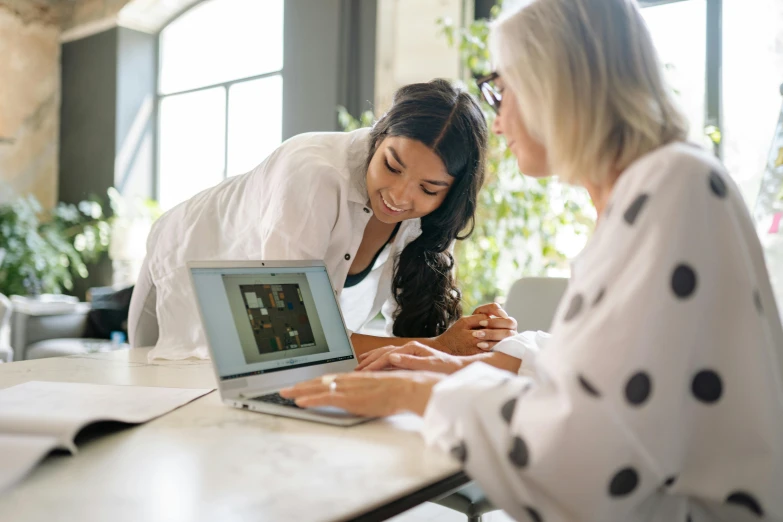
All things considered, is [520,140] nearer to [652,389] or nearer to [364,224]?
[652,389]

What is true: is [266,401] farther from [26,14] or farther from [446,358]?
[26,14]

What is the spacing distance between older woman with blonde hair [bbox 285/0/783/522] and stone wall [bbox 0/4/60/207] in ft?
23.5

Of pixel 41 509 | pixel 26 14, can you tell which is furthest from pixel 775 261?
pixel 26 14

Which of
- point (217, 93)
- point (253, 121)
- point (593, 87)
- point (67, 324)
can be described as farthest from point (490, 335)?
point (217, 93)

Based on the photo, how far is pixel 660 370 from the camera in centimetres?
66

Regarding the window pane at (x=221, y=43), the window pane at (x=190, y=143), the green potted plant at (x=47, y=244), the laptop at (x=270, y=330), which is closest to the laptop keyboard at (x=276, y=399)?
the laptop at (x=270, y=330)

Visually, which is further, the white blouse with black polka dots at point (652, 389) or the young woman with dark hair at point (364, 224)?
the young woman with dark hair at point (364, 224)

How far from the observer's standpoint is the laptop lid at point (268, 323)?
1.11 m

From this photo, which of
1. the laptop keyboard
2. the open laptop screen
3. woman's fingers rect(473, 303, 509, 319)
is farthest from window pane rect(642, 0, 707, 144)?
the laptop keyboard

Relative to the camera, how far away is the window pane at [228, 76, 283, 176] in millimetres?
5965

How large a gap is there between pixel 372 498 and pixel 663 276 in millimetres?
343

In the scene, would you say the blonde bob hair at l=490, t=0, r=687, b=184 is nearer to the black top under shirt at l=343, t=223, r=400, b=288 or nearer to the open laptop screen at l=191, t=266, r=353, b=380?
the open laptop screen at l=191, t=266, r=353, b=380

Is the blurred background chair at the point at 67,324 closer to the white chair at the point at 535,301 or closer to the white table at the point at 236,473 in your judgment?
the white chair at the point at 535,301

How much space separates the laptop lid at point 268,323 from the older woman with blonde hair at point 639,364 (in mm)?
436
